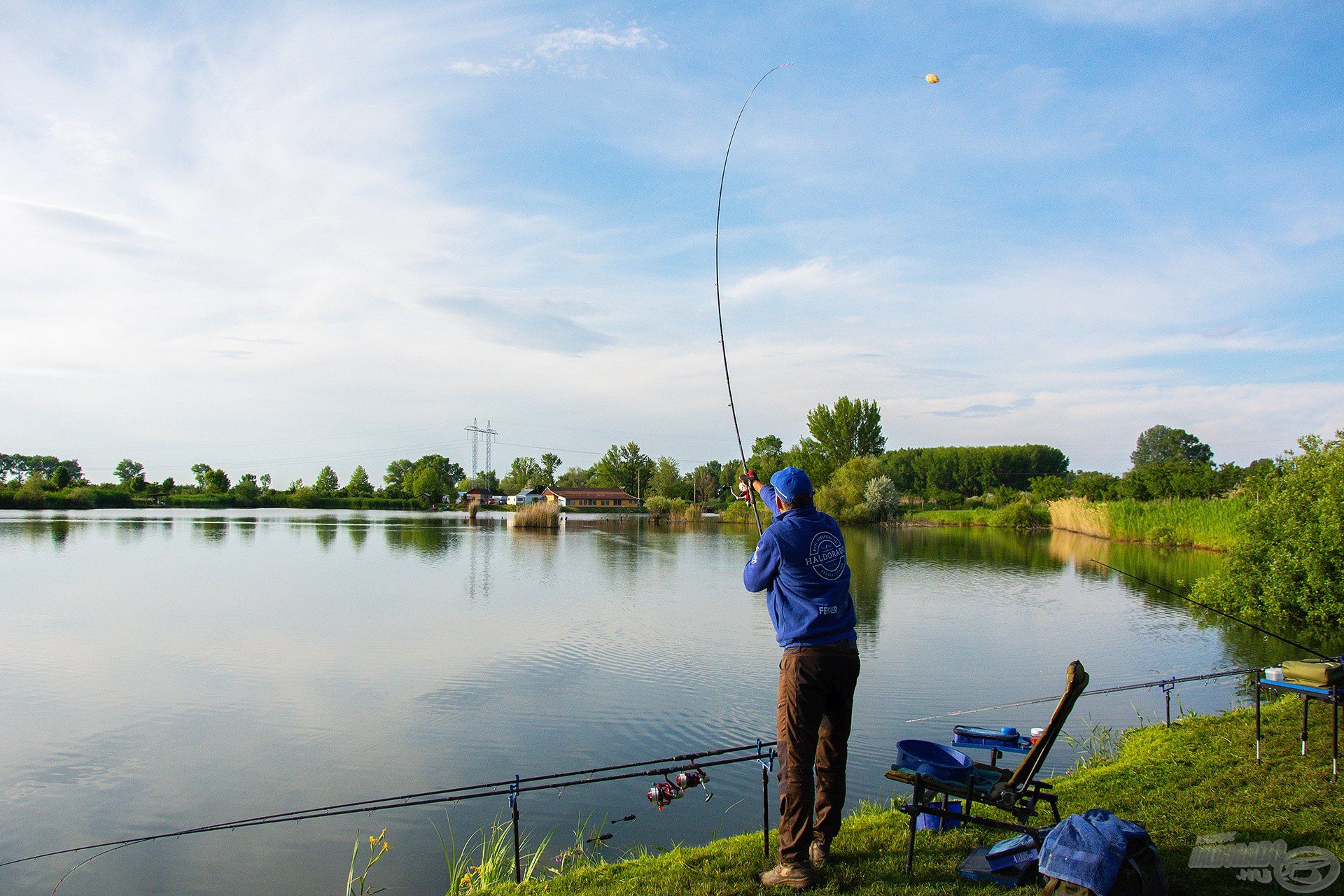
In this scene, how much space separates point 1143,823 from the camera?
4488 mm

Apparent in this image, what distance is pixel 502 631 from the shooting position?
48.9 feet

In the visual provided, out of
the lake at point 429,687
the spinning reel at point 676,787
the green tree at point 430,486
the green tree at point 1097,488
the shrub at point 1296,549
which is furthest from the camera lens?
the green tree at point 430,486

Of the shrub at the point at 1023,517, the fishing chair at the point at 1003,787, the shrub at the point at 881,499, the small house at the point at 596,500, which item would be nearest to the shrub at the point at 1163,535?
the shrub at the point at 1023,517

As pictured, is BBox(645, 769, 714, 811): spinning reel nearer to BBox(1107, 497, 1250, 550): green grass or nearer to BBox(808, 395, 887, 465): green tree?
BBox(1107, 497, 1250, 550): green grass

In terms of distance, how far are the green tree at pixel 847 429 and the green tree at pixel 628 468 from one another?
2920 centimetres

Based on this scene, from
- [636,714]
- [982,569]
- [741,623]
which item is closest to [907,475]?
[982,569]

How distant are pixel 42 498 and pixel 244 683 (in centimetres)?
7350

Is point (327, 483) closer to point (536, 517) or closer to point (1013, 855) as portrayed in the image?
point (536, 517)

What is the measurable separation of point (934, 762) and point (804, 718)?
140 centimetres

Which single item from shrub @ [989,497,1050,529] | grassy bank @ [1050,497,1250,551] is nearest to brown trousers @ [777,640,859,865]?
grassy bank @ [1050,497,1250,551]

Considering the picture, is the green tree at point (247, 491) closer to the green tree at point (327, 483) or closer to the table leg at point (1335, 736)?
the green tree at point (327, 483)

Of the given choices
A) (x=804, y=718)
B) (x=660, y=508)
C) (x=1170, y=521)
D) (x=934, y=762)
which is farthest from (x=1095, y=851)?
(x=660, y=508)

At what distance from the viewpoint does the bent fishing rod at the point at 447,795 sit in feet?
14.3

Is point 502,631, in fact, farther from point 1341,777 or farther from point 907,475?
point 907,475
